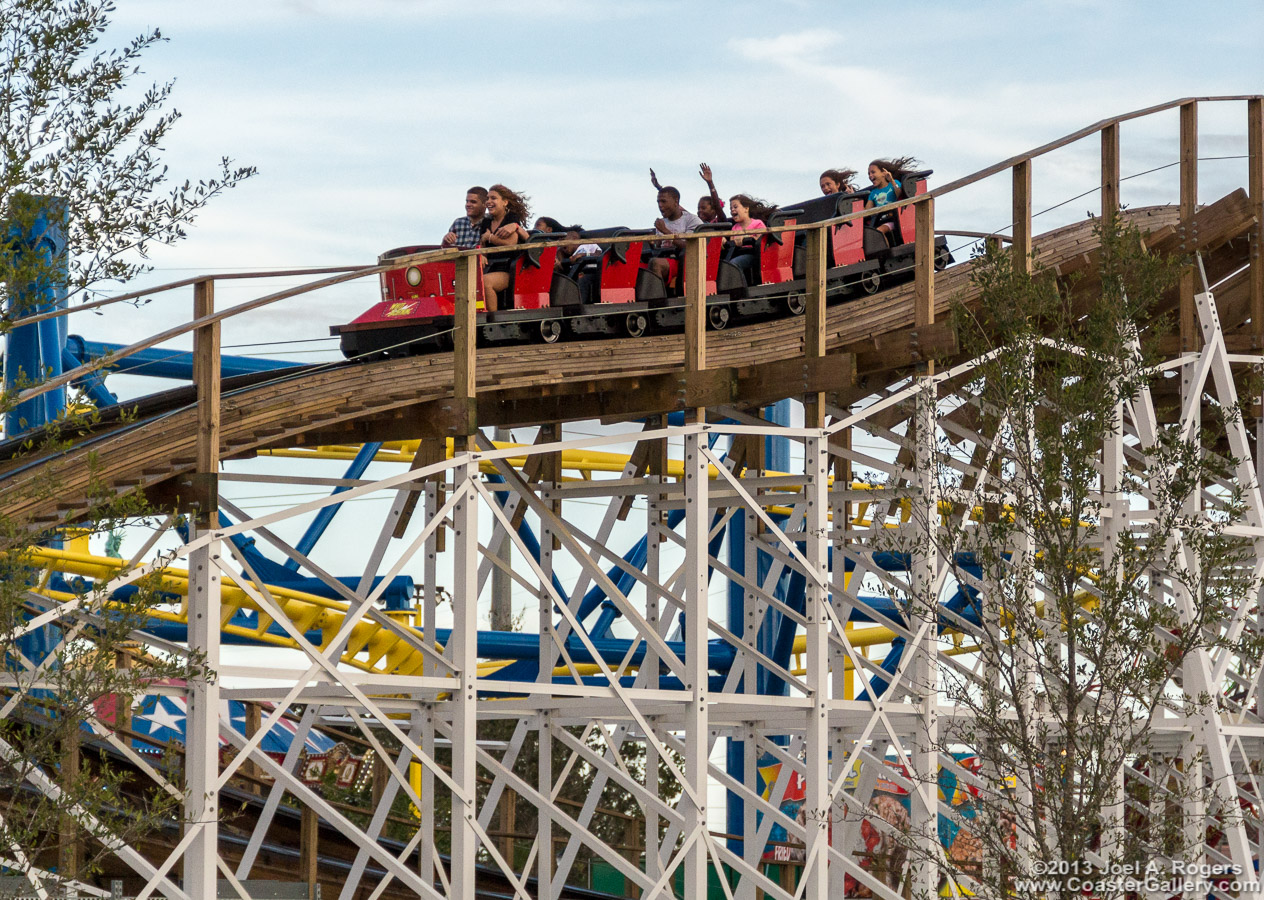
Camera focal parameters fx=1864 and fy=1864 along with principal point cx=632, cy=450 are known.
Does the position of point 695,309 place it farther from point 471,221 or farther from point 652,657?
point 652,657

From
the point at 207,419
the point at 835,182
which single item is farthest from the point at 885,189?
the point at 207,419

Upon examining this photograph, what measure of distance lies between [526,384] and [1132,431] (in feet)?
21.5

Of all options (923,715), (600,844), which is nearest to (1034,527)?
(923,715)

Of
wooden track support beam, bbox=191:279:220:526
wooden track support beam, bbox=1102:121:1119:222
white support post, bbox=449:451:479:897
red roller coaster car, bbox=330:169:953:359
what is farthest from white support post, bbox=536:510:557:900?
wooden track support beam, bbox=1102:121:1119:222

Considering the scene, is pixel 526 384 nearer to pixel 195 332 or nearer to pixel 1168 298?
pixel 195 332

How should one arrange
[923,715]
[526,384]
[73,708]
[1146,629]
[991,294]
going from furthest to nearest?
[923,715], [526,384], [991,294], [1146,629], [73,708]

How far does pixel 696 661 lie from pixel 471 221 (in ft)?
14.7

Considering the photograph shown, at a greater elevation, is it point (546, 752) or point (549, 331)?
point (549, 331)

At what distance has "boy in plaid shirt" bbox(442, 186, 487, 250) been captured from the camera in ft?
50.9

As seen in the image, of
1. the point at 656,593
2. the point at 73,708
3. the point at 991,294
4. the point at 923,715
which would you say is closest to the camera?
the point at 73,708

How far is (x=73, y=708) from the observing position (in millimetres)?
8734

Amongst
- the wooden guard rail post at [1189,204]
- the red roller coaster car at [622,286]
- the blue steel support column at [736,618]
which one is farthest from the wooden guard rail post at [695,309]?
the blue steel support column at [736,618]

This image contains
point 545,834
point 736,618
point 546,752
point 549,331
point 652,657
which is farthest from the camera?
point 736,618

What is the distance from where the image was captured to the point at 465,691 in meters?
12.4
